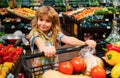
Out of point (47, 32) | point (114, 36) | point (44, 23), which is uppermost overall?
point (44, 23)

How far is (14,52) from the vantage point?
3051mm

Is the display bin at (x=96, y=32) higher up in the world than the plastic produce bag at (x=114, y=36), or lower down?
lower down

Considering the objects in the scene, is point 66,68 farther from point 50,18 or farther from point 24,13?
point 24,13

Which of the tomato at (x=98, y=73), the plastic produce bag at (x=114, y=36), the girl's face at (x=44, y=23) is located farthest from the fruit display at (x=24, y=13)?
the tomato at (x=98, y=73)

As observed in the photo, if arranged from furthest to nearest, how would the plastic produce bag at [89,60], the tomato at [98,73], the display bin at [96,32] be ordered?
the display bin at [96,32]
the plastic produce bag at [89,60]
the tomato at [98,73]

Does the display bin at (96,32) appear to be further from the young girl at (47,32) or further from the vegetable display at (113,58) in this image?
the vegetable display at (113,58)

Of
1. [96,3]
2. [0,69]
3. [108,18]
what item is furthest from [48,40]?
[96,3]

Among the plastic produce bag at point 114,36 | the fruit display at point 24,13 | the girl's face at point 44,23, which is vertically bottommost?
the plastic produce bag at point 114,36

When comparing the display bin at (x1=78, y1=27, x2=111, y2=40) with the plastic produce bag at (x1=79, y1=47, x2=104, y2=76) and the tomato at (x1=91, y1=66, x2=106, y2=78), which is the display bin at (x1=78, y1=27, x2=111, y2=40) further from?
the tomato at (x1=91, y1=66, x2=106, y2=78)

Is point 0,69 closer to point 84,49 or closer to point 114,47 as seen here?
point 84,49

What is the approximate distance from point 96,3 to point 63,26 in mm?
1513

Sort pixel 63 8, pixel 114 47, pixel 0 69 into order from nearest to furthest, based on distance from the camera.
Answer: pixel 114 47 → pixel 0 69 → pixel 63 8

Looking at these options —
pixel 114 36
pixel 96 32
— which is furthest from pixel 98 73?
pixel 96 32

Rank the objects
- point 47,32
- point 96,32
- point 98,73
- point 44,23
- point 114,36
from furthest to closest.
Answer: point 96,32 < point 114,36 < point 47,32 < point 44,23 < point 98,73
